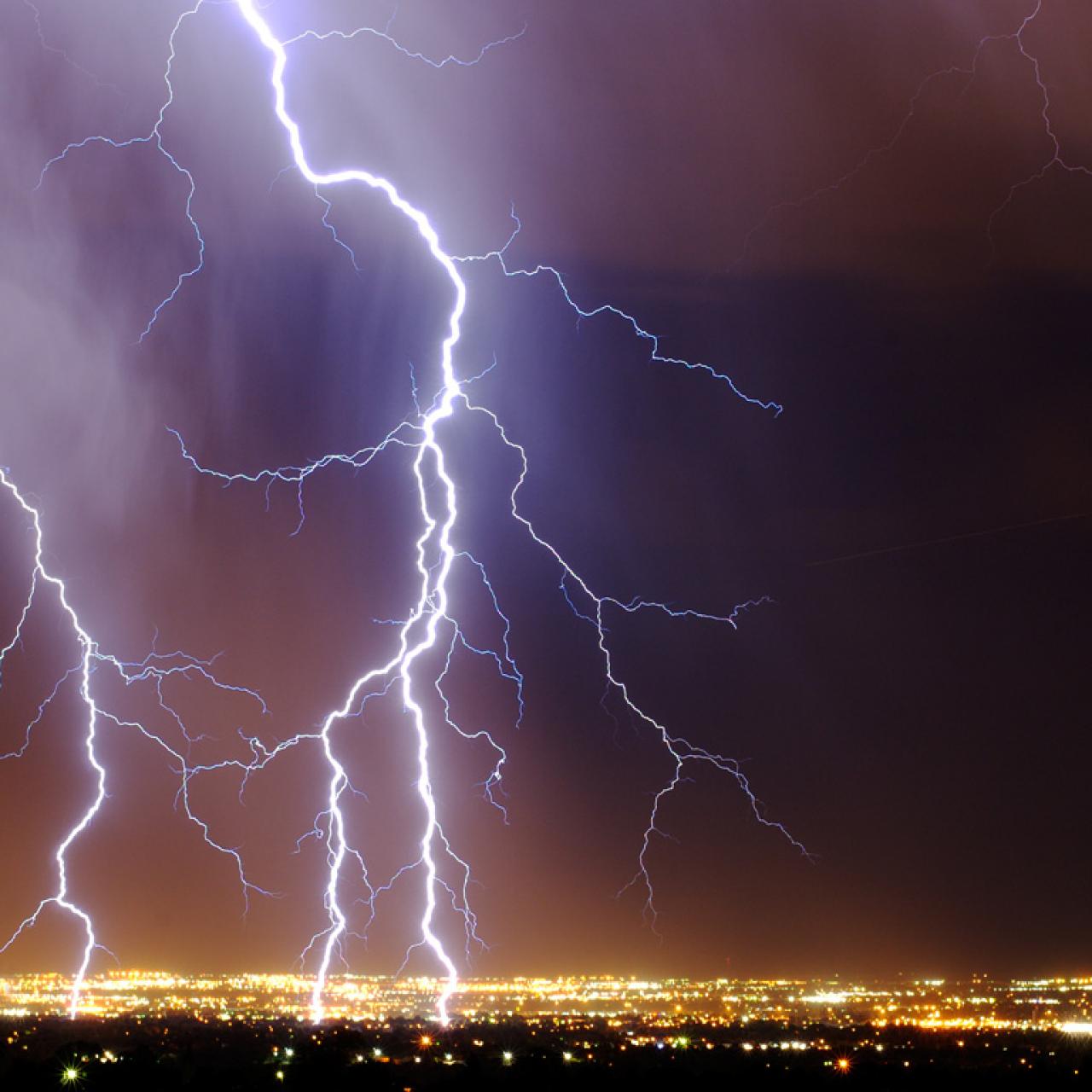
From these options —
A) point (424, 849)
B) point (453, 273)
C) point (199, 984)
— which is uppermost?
point (453, 273)

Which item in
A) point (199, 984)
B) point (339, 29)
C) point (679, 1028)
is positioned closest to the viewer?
point (339, 29)

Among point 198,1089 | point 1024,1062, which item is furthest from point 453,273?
point 1024,1062

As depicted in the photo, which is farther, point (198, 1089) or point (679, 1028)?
point (679, 1028)

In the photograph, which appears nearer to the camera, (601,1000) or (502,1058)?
(502,1058)

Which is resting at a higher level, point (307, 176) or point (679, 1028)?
point (307, 176)

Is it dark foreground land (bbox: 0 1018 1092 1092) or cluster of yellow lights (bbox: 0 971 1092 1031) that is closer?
dark foreground land (bbox: 0 1018 1092 1092)

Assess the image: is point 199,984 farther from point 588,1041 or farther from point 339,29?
point 339,29
